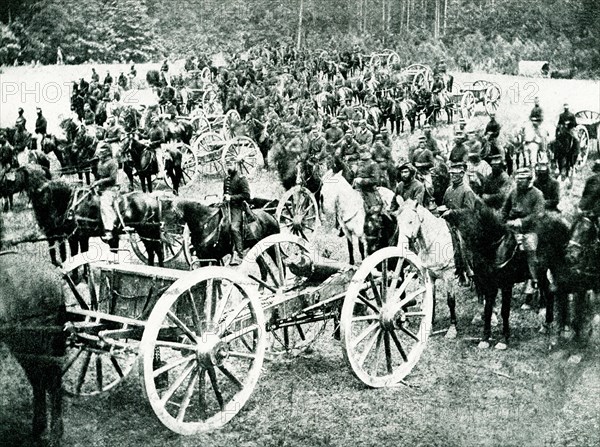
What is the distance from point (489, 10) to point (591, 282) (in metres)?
2.29

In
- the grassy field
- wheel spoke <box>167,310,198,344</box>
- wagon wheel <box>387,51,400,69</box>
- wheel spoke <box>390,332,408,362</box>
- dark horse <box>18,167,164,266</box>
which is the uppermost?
wagon wheel <box>387,51,400,69</box>

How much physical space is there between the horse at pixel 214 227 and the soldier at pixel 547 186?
7.15 ft

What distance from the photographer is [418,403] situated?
615 cm

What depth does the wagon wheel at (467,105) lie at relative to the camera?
6270 millimetres

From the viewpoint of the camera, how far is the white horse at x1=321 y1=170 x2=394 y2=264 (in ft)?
22.2

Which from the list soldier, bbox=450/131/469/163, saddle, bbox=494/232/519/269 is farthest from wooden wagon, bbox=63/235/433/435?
soldier, bbox=450/131/469/163

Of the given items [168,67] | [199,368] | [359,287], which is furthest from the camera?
[168,67]

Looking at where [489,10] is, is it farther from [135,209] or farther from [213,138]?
[135,209]

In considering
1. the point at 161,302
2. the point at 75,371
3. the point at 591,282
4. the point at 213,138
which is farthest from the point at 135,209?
the point at 591,282

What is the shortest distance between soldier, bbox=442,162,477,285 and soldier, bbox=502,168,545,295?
1.09ft

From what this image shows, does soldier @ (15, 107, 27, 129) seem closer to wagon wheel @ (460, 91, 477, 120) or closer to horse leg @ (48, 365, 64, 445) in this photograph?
horse leg @ (48, 365, 64, 445)

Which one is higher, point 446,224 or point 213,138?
point 213,138

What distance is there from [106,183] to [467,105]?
305 centimetres

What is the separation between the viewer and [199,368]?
5.48m
